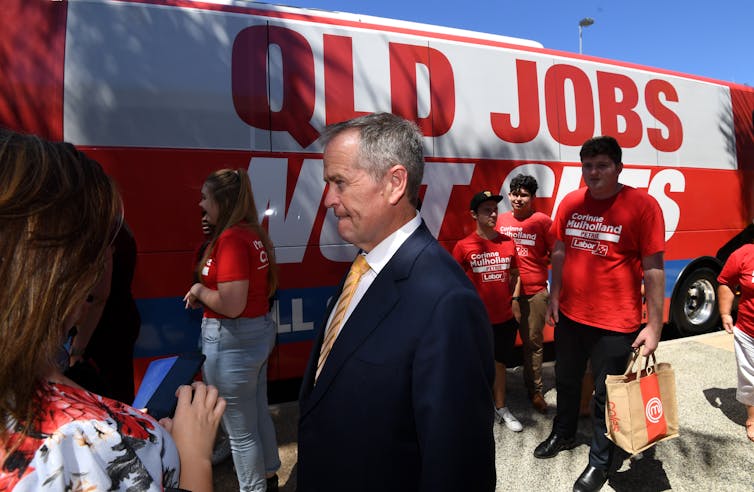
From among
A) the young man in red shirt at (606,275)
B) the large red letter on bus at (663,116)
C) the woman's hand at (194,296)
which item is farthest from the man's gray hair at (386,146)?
the large red letter on bus at (663,116)

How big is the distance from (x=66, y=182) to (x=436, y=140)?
406 cm

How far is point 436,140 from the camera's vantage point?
4.64 m

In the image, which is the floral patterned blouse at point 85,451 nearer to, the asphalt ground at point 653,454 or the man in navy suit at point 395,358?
the man in navy suit at point 395,358

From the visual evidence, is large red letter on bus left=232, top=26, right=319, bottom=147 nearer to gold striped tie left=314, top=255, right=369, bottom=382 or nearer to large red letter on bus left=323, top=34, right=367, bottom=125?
large red letter on bus left=323, top=34, right=367, bottom=125

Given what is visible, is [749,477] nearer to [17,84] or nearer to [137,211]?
[137,211]

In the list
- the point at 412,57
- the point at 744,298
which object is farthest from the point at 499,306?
the point at 412,57

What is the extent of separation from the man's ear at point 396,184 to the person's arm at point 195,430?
2.46 ft

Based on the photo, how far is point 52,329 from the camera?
2.79ft

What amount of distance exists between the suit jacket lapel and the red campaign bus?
2825 mm

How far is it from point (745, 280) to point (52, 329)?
174 inches

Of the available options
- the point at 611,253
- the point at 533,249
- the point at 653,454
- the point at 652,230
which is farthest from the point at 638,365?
the point at 533,249

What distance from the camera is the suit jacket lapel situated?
1.32m

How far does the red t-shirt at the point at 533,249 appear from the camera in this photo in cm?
443

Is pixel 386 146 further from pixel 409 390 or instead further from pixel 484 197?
pixel 484 197
